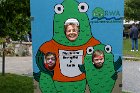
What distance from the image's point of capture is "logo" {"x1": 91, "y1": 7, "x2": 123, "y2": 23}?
613 centimetres

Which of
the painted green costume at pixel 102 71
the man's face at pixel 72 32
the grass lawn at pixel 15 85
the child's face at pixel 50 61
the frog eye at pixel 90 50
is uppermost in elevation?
→ the man's face at pixel 72 32

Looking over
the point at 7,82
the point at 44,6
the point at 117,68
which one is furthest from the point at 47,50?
the point at 7,82

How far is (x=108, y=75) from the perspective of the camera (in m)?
6.24

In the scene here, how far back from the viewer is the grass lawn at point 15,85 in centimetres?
1093

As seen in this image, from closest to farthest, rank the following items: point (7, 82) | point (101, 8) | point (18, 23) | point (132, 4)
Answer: point (101, 8), point (18, 23), point (7, 82), point (132, 4)

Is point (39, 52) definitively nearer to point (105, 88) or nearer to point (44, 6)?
point (44, 6)

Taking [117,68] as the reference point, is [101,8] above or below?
above

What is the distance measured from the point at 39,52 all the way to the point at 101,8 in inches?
42.2

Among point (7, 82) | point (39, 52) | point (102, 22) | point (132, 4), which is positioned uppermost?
point (132, 4)

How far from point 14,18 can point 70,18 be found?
15.1ft

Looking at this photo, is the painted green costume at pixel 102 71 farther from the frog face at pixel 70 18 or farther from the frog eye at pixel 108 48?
the frog face at pixel 70 18

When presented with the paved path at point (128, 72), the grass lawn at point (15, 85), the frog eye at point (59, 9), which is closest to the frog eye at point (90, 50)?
the frog eye at point (59, 9)

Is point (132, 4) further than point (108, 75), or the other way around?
point (132, 4)

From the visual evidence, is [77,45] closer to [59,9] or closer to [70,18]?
[70,18]
